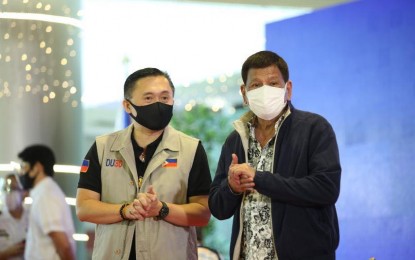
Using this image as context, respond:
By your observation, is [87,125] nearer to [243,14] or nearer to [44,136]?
[44,136]

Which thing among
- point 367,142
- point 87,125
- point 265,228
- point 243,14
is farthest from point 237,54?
point 265,228

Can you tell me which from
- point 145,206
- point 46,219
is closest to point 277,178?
point 145,206

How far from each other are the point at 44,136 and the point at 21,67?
630 millimetres

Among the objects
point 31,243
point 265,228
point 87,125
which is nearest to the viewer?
point 265,228

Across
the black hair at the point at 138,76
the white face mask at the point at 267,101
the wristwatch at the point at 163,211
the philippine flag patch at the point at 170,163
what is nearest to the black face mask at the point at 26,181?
the black hair at the point at 138,76

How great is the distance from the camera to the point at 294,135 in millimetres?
2910

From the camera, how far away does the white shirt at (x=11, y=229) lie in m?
5.80

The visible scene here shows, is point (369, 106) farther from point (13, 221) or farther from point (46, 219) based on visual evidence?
point (13, 221)

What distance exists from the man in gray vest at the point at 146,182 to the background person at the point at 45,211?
225 centimetres

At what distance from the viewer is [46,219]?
5680 mm

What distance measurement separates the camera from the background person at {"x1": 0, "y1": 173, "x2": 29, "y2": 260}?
18.9 feet

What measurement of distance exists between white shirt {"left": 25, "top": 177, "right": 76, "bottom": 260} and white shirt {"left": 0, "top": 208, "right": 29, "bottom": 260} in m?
0.11

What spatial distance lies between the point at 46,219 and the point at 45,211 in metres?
0.10

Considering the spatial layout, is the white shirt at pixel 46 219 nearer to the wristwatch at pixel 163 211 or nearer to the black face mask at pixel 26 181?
the black face mask at pixel 26 181
